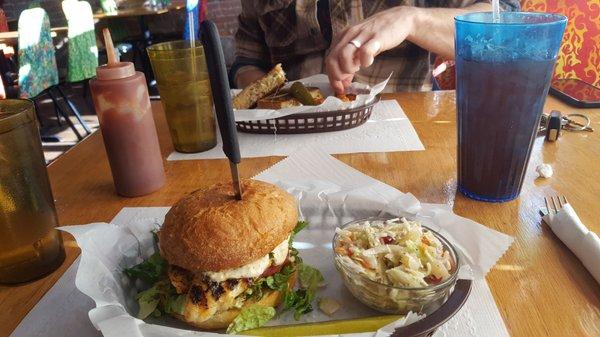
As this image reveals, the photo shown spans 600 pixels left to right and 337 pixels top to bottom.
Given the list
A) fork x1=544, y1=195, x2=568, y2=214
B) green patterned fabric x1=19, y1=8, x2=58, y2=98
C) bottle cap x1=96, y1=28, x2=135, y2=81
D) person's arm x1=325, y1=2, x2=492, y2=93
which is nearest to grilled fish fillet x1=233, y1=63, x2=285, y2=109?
person's arm x1=325, y1=2, x2=492, y2=93

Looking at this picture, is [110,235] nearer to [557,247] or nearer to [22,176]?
[22,176]

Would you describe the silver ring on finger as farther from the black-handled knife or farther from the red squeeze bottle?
the black-handled knife

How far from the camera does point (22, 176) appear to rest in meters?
0.86

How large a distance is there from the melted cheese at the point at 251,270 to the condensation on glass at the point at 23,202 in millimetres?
355

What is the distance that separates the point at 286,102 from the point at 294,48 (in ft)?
2.52

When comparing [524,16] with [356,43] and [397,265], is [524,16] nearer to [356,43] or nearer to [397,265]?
[356,43]

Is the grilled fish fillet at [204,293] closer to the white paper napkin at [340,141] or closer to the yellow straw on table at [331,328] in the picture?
the yellow straw on table at [331,328]

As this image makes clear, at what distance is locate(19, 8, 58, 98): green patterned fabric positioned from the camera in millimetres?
3939

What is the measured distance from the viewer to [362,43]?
153 centimetres

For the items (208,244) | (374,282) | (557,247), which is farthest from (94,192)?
(557,247)

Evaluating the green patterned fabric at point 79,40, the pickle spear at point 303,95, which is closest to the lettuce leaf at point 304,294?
the pickle spear at point 303,95

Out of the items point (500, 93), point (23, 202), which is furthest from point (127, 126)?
A: point (500, 93)

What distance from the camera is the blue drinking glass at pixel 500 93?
94 cm

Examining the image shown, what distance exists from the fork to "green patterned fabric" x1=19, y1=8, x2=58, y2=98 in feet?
13.9
